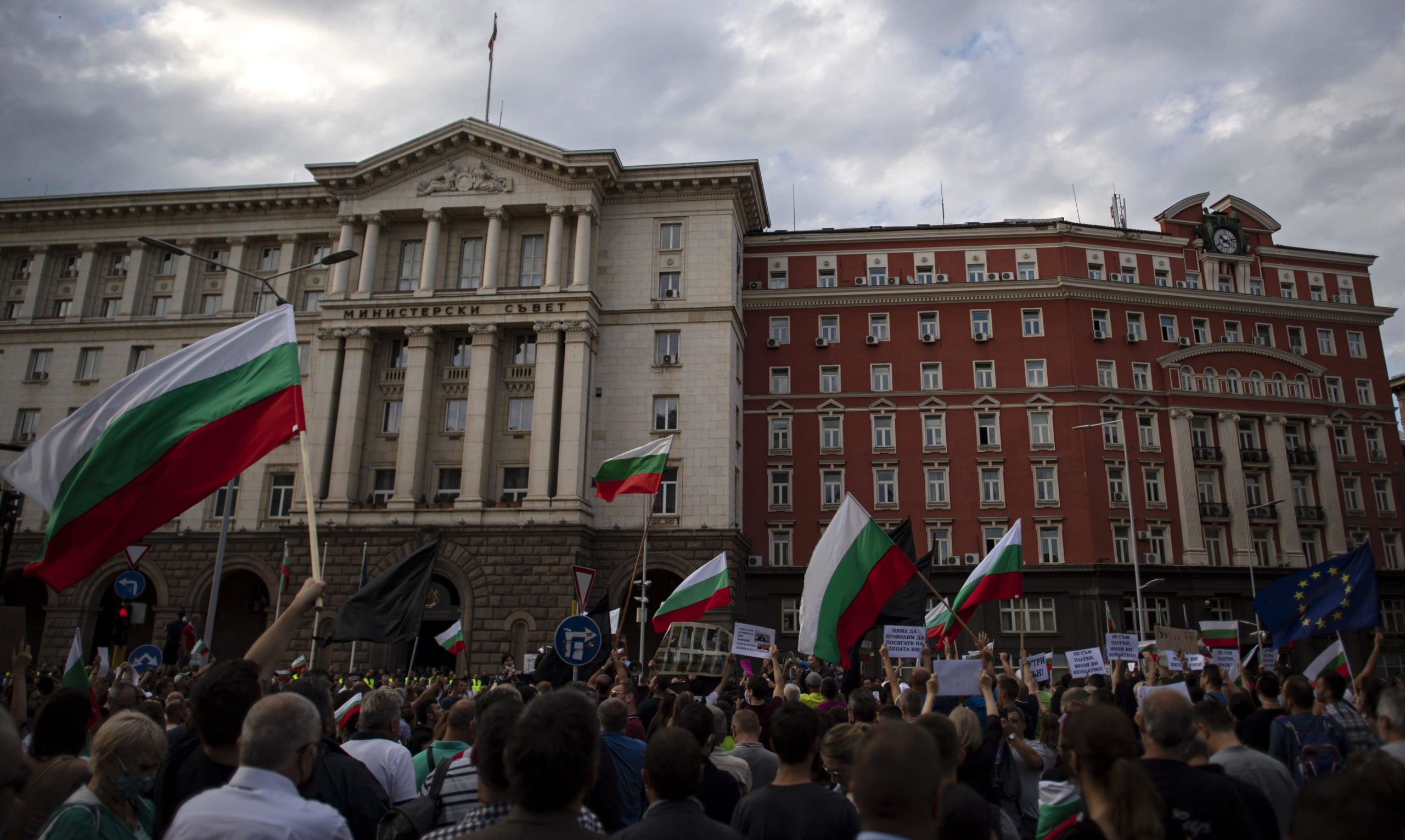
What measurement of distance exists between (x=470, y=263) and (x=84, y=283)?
21.0 meters

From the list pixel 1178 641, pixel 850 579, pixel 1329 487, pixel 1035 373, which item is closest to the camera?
pixel 850 579

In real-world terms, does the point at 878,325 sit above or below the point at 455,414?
above

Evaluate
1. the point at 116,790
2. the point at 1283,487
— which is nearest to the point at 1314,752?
the point at 116,790

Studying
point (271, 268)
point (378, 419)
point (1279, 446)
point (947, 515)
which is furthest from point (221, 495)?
point (1279, 446)

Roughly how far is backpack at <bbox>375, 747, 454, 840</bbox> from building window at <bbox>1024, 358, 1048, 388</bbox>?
4261 centimetres

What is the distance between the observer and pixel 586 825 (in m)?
3.94

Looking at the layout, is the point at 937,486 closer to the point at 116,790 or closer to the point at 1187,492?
the point at 1187,492

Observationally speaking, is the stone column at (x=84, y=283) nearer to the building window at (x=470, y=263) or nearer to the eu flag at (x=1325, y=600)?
the building window at (x=470, y=263)

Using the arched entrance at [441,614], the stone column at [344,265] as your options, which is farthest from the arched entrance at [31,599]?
the stone column at [344,265]

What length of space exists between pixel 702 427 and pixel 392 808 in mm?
33134

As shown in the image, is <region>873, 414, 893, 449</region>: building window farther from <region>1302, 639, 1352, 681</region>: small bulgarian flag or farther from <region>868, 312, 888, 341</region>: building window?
<region>1302, 639, 1352, 681</region>: small bulgarian flag

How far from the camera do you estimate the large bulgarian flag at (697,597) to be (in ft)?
57.5

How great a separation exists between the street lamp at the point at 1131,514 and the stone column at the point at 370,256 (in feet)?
110

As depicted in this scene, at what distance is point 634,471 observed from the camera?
20.2m
